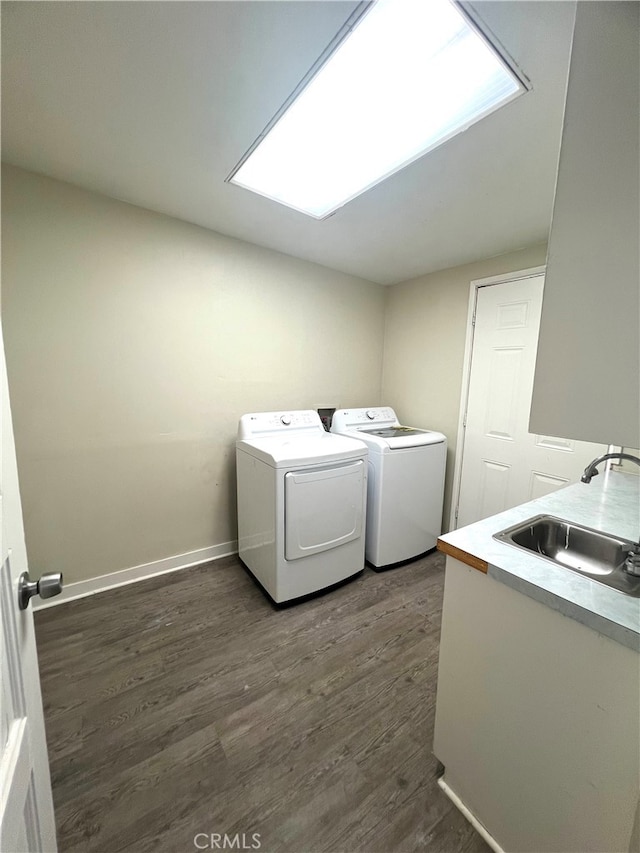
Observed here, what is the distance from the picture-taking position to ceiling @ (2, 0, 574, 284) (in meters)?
0.90

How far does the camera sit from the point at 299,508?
1.90 m

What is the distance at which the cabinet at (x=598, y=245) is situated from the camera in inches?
Answer: 23.3

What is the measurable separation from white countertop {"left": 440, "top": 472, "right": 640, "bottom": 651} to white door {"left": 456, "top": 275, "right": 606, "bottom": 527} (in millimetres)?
636

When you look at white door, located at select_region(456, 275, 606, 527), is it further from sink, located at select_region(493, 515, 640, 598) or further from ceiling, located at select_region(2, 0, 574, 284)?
sink, located at select_region(493, 515, 640, 598)

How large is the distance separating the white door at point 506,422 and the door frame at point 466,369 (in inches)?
1.0

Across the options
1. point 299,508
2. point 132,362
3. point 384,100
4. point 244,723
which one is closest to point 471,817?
point 244,723

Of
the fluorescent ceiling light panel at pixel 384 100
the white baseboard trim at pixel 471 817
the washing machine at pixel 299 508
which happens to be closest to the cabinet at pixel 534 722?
the white baseboard trim at pixel 471 817

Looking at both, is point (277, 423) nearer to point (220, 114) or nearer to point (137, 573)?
point (137, 573)

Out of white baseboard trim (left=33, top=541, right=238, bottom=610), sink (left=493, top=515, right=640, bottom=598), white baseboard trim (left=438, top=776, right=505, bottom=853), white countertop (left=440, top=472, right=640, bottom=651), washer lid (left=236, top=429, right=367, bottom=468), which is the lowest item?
white baseboard trim (left=438, top=776, right=505, bottom=853)

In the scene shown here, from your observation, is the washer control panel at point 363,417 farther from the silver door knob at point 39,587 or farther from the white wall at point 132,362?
the silver door knob at point 39,587

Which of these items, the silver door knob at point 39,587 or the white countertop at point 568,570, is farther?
the white countertop at point 568,570

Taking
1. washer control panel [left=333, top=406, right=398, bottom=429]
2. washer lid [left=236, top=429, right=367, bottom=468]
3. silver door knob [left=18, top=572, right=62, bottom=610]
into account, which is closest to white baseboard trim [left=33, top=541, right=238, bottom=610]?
washer lid [left=236, top=429, right=367, bottom=468]

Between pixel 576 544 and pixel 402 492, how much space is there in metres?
1.18

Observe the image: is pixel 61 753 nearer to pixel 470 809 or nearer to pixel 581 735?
pixel 470 809
